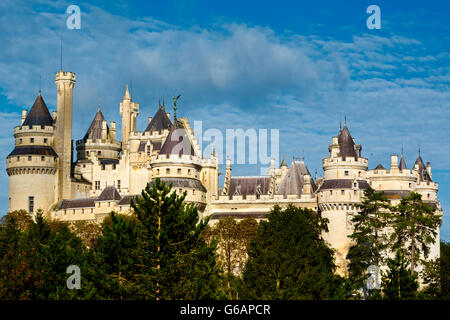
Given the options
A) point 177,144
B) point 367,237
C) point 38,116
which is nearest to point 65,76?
point 38,116

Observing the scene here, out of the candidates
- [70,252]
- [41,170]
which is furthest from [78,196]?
[70,252]

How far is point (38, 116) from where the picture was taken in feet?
326

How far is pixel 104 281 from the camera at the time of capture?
158ft

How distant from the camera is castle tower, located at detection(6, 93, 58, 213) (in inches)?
3752

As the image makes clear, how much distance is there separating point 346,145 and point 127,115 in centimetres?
3075

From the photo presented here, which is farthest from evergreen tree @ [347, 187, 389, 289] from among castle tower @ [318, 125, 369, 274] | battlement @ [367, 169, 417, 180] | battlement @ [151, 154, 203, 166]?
battlement @ [151, 154, 203, 166]

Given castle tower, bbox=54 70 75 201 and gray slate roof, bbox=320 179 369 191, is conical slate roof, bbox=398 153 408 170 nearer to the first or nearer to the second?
gray slate roof, bbox=320 179 369 191

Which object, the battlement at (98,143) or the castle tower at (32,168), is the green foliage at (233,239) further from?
the battlement at (98,143)

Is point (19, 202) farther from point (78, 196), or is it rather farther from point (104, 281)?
point (104, 281)

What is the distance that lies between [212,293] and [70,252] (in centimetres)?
1536

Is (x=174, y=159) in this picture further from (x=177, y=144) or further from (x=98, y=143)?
(x=98, y=143)

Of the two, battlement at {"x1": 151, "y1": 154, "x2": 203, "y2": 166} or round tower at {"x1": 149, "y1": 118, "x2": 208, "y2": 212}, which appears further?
battlement at {"x1": 151, "y1": 154, "x2": 203, "y2": 166}

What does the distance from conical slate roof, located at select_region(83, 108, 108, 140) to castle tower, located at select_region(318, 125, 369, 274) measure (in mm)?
33173

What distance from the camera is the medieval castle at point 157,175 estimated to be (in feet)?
267
